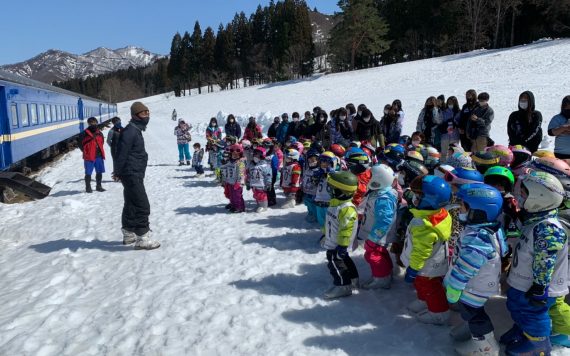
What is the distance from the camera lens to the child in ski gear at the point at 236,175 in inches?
289

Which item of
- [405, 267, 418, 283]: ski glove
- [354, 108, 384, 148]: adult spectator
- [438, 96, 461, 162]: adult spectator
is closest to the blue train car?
[354, 108, 384, 148]: adult spectator

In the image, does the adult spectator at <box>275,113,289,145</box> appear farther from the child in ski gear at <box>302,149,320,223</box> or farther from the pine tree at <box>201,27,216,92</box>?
the pine tree at <box>201,27,216,92</box>

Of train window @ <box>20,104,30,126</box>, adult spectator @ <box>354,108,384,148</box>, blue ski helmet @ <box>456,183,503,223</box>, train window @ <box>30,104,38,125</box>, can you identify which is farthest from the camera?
train window @ <box>30,104,38,125</box>

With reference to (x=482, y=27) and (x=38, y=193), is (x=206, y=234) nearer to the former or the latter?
(x=38, y=193)

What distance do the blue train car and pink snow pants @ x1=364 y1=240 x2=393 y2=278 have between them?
9.55 metres

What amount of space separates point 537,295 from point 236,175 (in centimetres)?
543

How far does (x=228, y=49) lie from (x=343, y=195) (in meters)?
74.6

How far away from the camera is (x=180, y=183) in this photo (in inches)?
427

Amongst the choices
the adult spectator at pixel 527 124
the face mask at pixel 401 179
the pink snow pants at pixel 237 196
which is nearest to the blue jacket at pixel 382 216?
the face mask at pixel 401 179

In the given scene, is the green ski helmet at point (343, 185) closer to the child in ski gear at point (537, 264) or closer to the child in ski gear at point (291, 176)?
the child in ski gear at point (537, 264)

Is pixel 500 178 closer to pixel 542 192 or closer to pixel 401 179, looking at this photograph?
pixel 542 192

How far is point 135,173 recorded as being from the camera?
5.58 meters

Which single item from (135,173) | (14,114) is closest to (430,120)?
(135,173)

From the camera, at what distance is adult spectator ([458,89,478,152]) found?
760 cm
